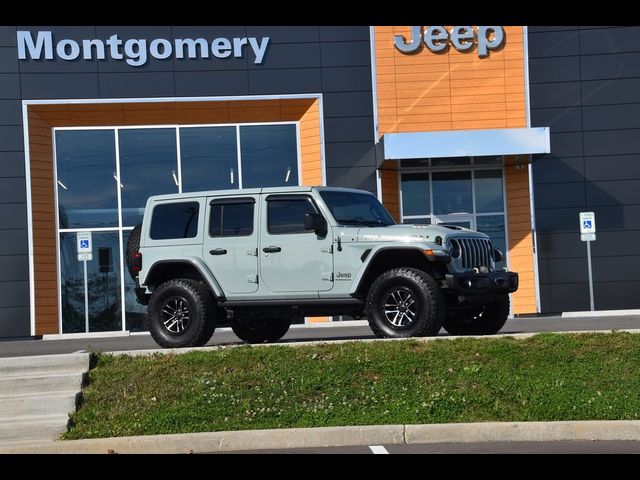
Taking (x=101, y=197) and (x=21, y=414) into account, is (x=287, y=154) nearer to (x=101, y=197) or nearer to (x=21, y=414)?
(x=101, y=197)

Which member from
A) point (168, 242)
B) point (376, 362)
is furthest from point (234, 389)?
point (168, 242)

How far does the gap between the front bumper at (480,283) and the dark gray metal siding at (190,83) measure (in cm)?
1314

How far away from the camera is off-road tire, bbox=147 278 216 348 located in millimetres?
12516

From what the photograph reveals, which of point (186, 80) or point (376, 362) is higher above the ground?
point (186, 80)

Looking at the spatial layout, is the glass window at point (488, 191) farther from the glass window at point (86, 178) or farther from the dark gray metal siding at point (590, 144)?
the glass window at point (86, 178)

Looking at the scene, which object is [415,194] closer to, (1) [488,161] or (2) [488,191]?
(2) [488,191]

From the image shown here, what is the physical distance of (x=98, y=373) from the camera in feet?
35.9

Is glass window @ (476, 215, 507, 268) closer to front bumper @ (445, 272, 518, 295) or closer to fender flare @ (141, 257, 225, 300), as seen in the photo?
front bumper @ (445, 272, 518, 295)

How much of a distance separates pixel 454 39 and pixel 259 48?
496cm

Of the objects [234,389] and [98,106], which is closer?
[234,389]
